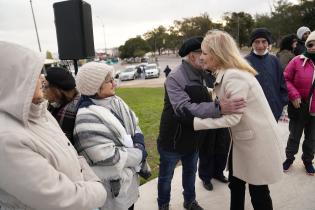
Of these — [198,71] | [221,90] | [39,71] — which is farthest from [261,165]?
[39,71]

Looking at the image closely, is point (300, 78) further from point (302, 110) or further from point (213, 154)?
point (213, 154)

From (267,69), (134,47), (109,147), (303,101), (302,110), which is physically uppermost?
(267,69)

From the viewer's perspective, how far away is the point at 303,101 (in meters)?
4.30

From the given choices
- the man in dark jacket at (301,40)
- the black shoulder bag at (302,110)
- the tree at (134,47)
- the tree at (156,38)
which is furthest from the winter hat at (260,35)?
the tree at (134,47)

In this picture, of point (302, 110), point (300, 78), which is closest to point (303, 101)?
point (302, 110)

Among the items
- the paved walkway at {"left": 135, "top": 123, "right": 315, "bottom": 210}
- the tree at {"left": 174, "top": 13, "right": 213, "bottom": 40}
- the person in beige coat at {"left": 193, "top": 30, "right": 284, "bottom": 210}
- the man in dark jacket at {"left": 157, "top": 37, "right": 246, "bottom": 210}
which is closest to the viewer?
the person in beige coat at {"left": 193, "top": 30, "right": 284, "bottom": 210}

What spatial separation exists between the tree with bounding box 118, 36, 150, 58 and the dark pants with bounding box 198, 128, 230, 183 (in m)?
88.6

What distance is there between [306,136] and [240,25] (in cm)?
6885

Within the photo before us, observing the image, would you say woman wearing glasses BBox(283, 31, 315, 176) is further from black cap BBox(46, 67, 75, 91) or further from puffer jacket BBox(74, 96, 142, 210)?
black cap BBox(46, 67, 75, 91)

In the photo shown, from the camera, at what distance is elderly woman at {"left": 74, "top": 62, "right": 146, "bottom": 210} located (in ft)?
7.52

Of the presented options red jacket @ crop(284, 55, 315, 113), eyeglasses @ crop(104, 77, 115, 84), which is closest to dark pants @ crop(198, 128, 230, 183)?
red jacket @ crop(284, 55, 315, 113)

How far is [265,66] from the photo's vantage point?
13.2 feet

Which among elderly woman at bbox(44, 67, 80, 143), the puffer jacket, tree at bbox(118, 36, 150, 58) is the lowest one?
tree at bbox(118, 36, 150, 58)

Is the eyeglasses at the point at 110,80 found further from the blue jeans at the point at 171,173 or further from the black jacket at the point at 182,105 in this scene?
the blue jeans at the point at 171,173
